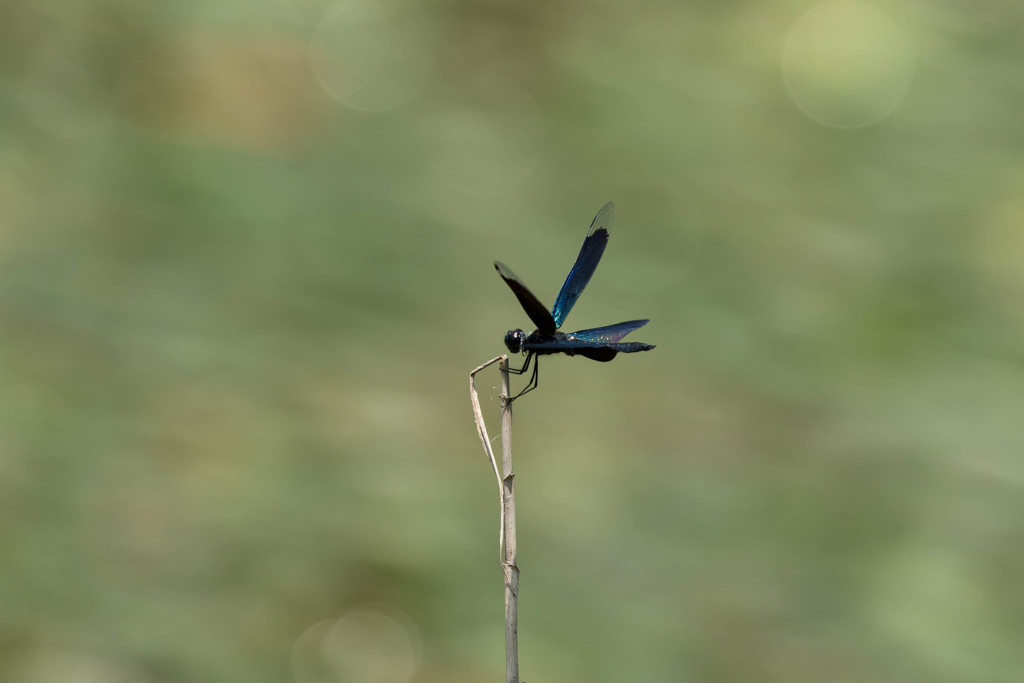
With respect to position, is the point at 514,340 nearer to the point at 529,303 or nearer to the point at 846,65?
the point at 529,303

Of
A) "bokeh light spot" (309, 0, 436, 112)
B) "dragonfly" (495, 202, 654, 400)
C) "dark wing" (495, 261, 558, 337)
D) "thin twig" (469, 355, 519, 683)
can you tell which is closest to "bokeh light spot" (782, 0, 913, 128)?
"bokeh light spot" (309, 0, 436, 112)

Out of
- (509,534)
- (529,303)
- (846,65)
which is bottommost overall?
(509,534)

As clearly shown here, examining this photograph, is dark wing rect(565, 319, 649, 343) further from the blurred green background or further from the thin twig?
the blurred green background

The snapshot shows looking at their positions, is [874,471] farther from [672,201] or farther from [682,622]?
A: [672,201]

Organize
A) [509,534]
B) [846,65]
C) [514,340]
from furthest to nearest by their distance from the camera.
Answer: [846,65] < [514,340] < [509,534]

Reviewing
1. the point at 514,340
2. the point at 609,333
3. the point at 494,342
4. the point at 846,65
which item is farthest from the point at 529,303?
the point at 846,65
